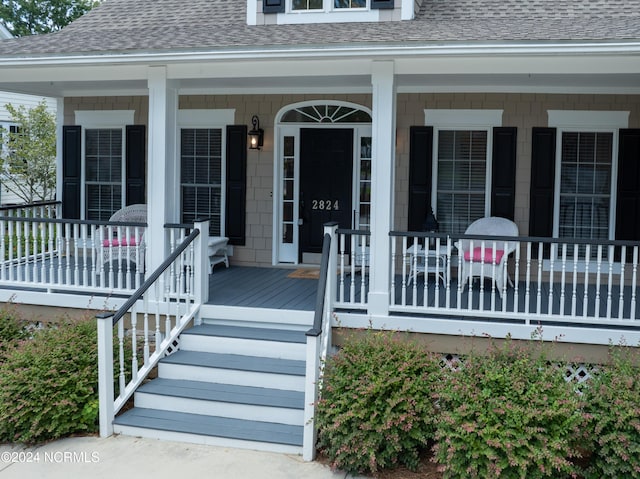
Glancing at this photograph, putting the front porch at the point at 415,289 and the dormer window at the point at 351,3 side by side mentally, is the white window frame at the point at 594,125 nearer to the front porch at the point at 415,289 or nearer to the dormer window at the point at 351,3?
the front porch at the point at 415,289

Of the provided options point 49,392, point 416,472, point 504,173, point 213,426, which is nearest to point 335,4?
point 504,173

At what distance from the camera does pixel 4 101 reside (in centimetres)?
1753

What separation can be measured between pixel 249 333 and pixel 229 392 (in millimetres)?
805

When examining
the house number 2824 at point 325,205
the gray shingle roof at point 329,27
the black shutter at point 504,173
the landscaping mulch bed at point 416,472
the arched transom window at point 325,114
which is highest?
the gray shingle roof at point 329,27

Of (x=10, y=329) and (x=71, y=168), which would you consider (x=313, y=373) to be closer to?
(x=10, y=329)

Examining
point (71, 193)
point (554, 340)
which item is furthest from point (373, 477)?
point (71, 193)

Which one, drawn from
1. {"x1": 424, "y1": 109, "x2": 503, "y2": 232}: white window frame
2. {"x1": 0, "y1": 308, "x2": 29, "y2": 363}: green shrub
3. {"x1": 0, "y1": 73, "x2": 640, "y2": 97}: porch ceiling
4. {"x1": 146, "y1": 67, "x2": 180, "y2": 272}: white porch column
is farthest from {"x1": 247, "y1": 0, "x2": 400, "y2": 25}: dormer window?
{"x1": 0, "y1": 308, "x2": 29, "y2": 363}: green shrub

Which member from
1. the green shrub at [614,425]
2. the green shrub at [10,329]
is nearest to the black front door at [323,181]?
the green shrub at [10,329]

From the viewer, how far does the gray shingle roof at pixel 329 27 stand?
21.7 feet

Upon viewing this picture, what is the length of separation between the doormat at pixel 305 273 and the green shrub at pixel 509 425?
155 inches

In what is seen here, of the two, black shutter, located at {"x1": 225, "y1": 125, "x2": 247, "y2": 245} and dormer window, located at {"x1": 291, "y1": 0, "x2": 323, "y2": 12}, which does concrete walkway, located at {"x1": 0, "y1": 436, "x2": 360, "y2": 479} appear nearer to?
black shutter, located at {"x1": 225, "y1": 125, "x2": 247, "y2": 245}

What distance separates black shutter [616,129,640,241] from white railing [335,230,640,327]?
0.30m

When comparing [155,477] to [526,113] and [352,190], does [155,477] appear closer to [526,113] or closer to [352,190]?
[352,190]

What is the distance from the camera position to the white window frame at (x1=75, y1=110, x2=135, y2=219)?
1023cm
